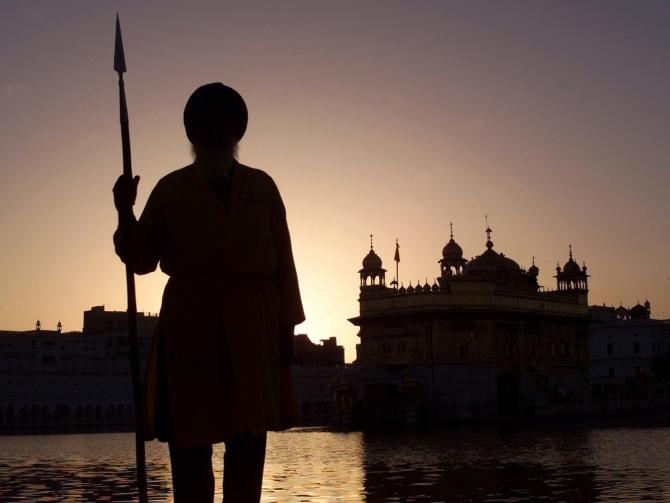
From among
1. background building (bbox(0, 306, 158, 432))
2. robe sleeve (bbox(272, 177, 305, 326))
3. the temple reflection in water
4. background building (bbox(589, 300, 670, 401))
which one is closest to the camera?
robe sleeve (bbox(272, 177, 305, 326))

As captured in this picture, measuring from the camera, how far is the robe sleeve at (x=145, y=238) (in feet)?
17.2

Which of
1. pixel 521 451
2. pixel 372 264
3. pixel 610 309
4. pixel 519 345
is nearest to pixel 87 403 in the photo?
pixel 372 264

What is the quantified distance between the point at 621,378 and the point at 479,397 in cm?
4522

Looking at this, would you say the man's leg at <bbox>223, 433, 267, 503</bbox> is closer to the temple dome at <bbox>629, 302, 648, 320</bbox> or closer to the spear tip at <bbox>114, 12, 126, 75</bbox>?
the spear tip at <bbox>114, 12, 126, 75</bbox>

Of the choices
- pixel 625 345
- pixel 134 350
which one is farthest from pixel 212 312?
pixel 625 345

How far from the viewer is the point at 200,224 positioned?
17.2 feet

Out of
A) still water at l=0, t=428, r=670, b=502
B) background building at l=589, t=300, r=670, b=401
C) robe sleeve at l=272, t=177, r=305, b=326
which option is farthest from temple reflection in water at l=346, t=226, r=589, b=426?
robe sleeve at l=272, t=177, r=305, b=326

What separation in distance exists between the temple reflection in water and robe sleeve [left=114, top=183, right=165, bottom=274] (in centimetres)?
5797

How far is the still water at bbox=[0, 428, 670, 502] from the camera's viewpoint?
1720 cm

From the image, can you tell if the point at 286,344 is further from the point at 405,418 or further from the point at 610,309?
the point at 610,309

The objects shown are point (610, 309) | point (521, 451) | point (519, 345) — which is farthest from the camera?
point (610, 309)

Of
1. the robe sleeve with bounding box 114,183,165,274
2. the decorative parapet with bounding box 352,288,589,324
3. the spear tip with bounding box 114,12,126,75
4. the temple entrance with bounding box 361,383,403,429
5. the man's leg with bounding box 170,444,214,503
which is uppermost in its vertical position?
the decorative parapet with bounding box 352,288,589,324

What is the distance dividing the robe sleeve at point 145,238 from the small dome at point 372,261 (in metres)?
67.7

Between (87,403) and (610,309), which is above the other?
(610,309)
